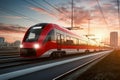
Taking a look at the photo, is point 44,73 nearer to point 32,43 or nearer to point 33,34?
point 32,43

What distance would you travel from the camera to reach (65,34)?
89.7 ft

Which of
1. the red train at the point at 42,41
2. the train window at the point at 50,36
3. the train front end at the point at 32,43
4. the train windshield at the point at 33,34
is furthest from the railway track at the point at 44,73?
the train windshield at the point at 33,34

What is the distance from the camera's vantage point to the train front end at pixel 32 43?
2062 centimetres

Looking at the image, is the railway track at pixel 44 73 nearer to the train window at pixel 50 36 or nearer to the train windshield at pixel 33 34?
the train window at pixel 50 36

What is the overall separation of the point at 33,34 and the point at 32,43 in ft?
4.33

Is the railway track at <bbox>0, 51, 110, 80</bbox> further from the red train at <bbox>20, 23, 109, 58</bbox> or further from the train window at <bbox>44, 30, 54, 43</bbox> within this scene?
the train window at <bbox>44, 30, 54, 43</bbox>

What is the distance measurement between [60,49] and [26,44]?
4.86 m

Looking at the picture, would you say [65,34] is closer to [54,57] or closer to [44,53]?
[54,57]

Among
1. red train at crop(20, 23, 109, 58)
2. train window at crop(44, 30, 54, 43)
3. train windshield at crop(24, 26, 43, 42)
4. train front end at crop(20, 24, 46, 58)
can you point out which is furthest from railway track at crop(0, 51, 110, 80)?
train windshield at crop(24, 26, 43, 42)

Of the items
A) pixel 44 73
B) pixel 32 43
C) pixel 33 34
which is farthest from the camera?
pixel 33 34

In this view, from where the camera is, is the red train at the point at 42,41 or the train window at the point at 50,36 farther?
the train window at the point at 50,36

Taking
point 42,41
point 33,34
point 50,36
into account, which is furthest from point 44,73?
point 33,34

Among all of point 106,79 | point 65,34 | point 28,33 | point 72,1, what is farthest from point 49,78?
point 72,1

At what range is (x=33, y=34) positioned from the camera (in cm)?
2209
